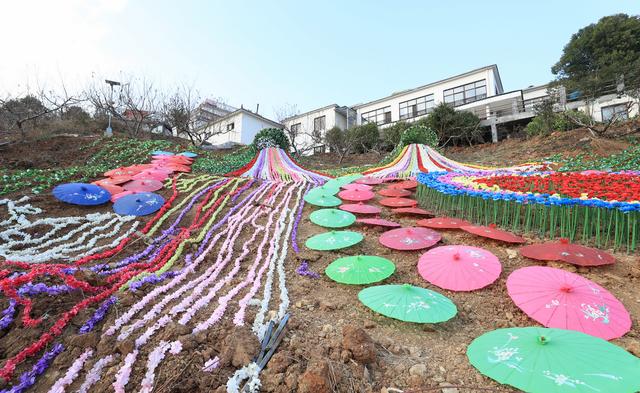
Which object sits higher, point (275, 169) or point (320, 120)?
point (320, 120)

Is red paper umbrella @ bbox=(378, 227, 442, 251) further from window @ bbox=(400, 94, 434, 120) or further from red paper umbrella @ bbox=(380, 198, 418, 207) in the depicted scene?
window @ bbox=(400, 94, 434, 120)

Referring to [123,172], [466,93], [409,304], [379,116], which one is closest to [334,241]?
[409,304]

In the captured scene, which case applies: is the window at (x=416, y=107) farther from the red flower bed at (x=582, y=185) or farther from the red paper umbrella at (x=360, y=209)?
the red paper umbrella at (x=360, y=209)

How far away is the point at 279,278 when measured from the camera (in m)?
3.92

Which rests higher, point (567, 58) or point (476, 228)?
point (567, 58)

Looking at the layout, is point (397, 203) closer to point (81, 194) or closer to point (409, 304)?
point (409, 304)

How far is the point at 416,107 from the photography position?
93.2ft

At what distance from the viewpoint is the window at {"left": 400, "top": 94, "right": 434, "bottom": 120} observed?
90.9 feet

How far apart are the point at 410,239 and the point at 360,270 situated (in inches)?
48.4

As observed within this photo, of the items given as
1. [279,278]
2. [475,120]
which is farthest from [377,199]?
[475,120]

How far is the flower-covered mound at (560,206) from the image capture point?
13.7 ft

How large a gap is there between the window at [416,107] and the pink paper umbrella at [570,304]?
2648 centimetres

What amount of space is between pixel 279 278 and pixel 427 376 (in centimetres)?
209

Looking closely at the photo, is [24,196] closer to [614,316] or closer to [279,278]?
[279,278]
